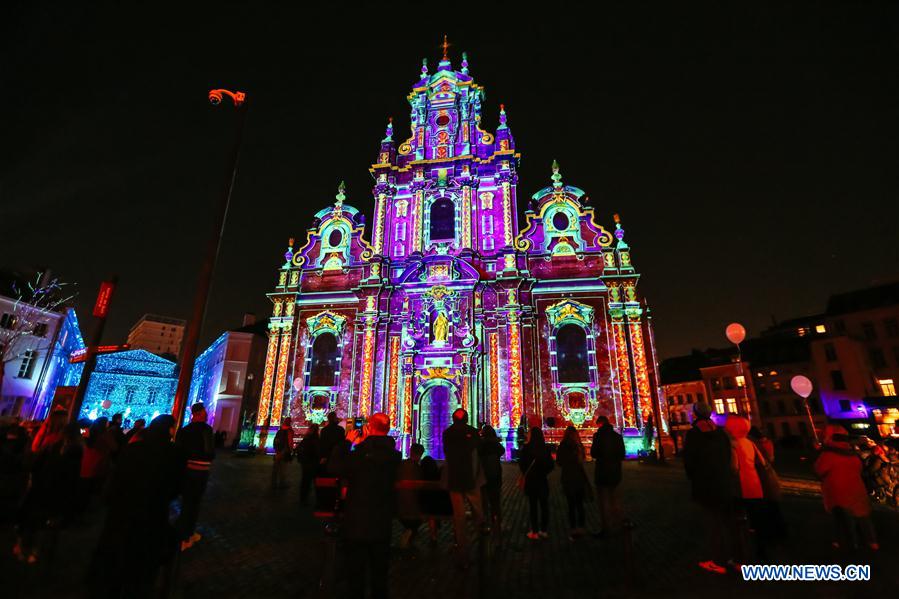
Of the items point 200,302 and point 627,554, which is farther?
point 200,302

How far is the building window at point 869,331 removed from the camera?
3647 cm

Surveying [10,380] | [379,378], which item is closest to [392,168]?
[379,378]

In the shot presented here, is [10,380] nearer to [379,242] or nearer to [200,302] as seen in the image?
[379,242]

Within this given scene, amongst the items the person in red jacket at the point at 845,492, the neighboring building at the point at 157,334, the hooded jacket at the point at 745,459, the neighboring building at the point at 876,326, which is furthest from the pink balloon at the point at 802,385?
the neighboring building at the point at 157,334

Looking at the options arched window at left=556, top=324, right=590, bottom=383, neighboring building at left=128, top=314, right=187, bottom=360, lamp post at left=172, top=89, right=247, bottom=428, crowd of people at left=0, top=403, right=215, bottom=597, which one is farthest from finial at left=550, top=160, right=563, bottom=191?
neighboring building at left=128, top=314, right=187, bottom=360

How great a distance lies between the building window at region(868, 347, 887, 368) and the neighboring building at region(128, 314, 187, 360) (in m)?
129

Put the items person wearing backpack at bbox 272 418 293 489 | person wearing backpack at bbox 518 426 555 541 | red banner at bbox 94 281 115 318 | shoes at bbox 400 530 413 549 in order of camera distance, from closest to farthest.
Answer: shoes at bbox 400 530 413 549 → person wearing backpack at bbox 518 426 555 541 → red banner at bbox 94 281 115 318 → person wearing backpack at bbox 272 418 293 489

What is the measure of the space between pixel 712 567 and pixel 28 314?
4139cm

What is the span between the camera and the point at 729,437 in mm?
5742

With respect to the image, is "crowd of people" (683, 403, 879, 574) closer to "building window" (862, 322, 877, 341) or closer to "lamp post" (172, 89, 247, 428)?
"lamp post" (172, 89, 247, 428)

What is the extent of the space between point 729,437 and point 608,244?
69.0 feet

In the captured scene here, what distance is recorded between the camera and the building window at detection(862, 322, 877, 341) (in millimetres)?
36469

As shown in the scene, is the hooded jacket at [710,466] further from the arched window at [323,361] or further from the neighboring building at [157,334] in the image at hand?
the neighboring building at [157,334]

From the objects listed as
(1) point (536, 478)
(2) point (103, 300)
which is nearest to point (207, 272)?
(2) point (103, 300)
